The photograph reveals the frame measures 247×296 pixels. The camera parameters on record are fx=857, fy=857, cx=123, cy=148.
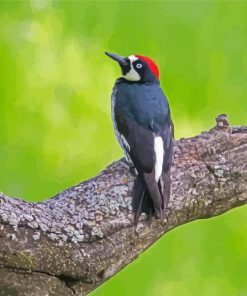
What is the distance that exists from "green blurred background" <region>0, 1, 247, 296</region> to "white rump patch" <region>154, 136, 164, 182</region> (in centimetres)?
78

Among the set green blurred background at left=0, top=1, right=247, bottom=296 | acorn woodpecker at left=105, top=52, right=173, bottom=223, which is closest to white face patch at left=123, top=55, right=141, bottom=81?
acorn woodpecker at left=105, top=52, right=173, bottom=223

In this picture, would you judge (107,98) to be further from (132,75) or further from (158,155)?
(158,155)

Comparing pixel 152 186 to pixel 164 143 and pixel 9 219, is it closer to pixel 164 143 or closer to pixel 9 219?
pixel 164 143

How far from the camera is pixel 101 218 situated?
143 centimetres

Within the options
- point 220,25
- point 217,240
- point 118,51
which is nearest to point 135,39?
point 118,51

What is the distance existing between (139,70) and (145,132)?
0.78ft

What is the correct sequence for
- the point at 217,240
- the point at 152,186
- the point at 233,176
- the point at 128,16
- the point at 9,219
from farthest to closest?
the point at 128,16 < the point at 217,240 < the point at 233,176 < the point at 152,186 < the point at 9,219

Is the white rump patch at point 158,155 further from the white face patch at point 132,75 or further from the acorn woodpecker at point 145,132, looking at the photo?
the white face patch at point 132,75

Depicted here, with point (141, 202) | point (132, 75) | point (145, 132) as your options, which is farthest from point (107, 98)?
point (141, 202)

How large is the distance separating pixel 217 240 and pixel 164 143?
33.6 inches

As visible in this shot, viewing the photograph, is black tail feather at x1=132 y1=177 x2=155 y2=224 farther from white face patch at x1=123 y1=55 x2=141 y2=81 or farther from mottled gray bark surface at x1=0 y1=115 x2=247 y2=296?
white face patch at x1=123 y1=55 x2=141 y2=81

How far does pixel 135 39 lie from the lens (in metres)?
2.44

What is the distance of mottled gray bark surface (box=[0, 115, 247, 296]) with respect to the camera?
1336 mm

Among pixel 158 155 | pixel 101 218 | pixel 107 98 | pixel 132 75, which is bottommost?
pixel 101 218
